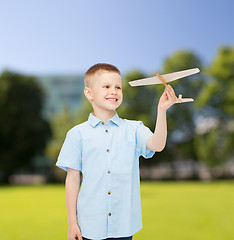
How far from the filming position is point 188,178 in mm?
26891

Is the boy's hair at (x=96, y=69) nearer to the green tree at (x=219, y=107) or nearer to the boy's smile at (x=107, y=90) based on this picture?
the boy's smile at (x=107, y=90)

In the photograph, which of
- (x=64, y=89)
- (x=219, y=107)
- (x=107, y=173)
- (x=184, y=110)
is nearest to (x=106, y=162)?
(x=107, y=173)

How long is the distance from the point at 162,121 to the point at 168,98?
17 centimetres

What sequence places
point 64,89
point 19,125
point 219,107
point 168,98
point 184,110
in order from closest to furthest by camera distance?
1. point 168,98
2. point 219,107
3. point 19,125
4. point 184,110
5. point 64,89

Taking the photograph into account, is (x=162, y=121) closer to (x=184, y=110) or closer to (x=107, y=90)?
(x=107, y=90)

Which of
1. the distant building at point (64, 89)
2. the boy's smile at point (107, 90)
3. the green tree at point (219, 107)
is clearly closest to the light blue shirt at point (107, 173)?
the boy's smile at point (107, 90)

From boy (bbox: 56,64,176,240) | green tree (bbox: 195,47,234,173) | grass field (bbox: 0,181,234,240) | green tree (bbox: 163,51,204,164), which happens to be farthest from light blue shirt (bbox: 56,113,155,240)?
green tree (bbox: 163,51,204,164)

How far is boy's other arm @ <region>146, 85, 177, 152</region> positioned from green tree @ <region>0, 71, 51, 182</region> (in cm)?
2450

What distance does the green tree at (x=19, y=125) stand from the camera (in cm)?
2581

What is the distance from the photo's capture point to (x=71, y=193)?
2432mm

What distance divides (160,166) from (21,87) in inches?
551

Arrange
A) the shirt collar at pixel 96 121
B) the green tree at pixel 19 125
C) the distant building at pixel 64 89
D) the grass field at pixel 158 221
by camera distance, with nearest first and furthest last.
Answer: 1. the shirt collar at pixel 96 121
2. the grass field at pixel 158 221
3. the green tree at pixel 19 125
4. the distant building at pixel 64 89

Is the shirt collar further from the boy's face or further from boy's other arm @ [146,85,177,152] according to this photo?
boy's other arm @ [146,85,177,152]

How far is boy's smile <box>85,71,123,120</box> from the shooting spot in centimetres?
246
